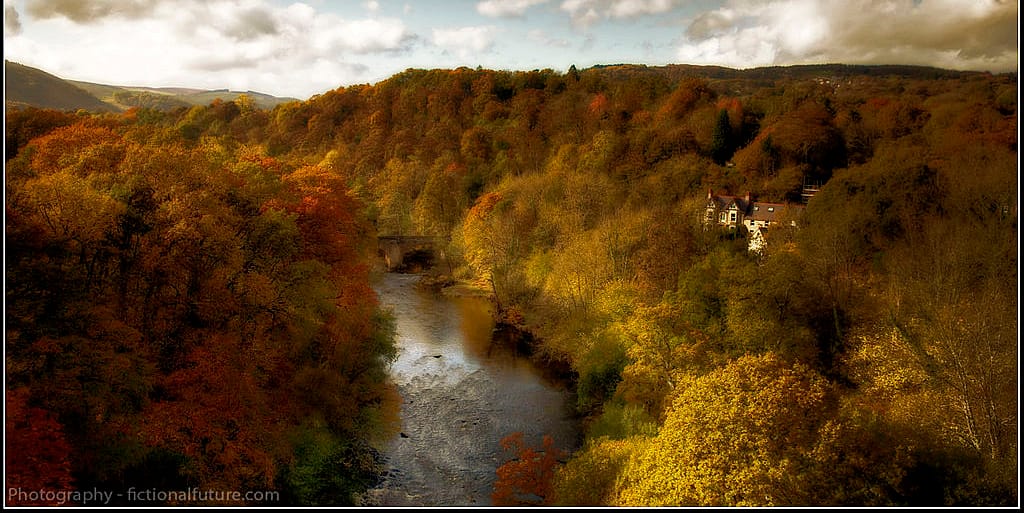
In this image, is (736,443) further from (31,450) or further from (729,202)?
(729,202)

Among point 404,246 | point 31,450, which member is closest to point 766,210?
point 404,246

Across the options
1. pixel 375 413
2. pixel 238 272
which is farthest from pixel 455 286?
pixel 238 272

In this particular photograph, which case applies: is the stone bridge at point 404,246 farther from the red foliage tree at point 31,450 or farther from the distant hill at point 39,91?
the red foliage tree at point 31,450

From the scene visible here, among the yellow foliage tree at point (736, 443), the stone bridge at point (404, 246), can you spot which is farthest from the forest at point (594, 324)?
the stone bridge at point (404, 246)

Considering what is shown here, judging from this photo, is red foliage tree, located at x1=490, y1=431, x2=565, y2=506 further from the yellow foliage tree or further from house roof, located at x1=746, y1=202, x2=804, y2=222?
house roof, located at x1=746, y1=202, x2=804, y2=222

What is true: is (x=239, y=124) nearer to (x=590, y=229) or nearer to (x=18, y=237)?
(x=590, y=229)

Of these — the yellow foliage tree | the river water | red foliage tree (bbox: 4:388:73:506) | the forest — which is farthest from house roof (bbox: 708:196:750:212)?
red foliage tree (bbox: 4:388:73:506)
